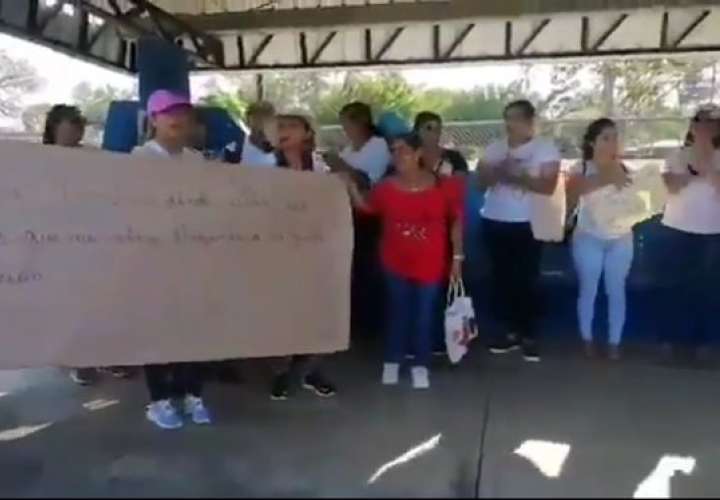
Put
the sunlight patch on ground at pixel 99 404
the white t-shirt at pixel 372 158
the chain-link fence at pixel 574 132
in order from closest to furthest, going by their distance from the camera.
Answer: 1. the sunlight patch on ground at pixel 99 404
2. the white t-shirt at pixel 372 158
3. the chain-link fence at pixel 574 132

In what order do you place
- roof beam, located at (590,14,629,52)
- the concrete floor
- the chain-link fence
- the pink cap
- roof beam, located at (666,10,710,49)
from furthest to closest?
roof beam, located at (590,14,629,52), roof beam, located at (666,10,710,49), the chain-link fence, the pink cap, the concrete floor

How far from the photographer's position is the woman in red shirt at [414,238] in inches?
196

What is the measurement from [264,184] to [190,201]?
0.37 metres

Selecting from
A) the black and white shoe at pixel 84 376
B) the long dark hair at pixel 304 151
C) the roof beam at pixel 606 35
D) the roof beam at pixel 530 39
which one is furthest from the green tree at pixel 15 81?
the long dark hair at pixel 304 151

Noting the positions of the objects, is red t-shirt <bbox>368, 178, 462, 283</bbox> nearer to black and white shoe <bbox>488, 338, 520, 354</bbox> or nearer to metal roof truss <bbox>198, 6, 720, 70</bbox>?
black and white shoe <bbox>488, 338, 520, 354</bbox>

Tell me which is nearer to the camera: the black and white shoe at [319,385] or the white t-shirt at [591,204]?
the black and white shoe at [319,385]

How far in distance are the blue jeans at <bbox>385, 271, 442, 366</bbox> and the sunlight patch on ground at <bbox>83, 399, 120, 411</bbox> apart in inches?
55.1

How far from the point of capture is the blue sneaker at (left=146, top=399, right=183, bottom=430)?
4.31 m

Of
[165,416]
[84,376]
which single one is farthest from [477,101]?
[165,416]

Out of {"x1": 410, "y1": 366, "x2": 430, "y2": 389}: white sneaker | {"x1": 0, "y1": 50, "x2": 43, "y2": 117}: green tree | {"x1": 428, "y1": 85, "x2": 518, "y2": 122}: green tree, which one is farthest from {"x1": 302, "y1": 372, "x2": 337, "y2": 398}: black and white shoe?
{"x1": 428, "y1": 85, "x2": 518, "y2": 122}: green tree

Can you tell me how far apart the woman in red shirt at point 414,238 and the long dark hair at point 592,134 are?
0.90 metres

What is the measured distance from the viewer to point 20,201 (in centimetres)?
384

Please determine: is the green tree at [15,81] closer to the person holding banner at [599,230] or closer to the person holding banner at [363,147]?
the person holding banner at [363,147]

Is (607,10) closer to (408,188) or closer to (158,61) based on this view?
(158,61)
